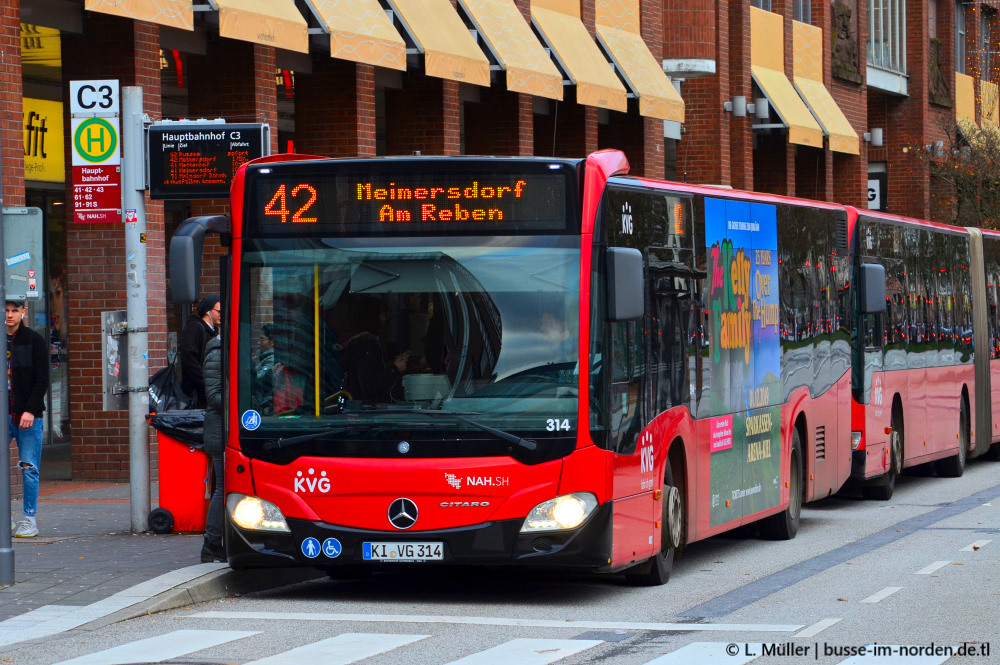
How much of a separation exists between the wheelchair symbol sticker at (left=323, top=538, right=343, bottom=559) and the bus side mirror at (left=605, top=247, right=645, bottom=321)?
81.9 inches

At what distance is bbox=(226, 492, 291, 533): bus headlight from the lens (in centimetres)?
1043

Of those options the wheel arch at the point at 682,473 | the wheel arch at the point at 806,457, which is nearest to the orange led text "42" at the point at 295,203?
the wheel arch at the point at 682,473

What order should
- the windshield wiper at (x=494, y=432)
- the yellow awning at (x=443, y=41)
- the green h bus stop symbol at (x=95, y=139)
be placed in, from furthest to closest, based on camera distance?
the yellow awning at (x=443, y=41)
the green h bus stop symbol at (x=95, y=139)
the windshield wiper at (x=494, y=432)

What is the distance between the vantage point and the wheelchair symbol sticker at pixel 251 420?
412 inches

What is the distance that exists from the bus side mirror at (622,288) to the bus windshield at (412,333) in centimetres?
20

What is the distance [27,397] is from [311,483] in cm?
363

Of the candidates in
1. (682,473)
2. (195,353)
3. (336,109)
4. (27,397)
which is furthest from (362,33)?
(682,473)

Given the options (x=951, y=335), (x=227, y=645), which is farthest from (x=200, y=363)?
(x=951, y=335)

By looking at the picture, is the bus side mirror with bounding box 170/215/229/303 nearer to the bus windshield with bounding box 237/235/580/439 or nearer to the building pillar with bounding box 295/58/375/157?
the bus windshield with bounding box 237/235/580/439

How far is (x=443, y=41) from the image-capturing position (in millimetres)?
22609

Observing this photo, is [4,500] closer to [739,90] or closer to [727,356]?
[727,356]

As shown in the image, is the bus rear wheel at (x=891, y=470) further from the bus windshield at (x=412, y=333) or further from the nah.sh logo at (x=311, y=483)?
the nah.sh logo at (x=311, y=483)

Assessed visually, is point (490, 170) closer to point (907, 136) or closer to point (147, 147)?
point (147, 147)

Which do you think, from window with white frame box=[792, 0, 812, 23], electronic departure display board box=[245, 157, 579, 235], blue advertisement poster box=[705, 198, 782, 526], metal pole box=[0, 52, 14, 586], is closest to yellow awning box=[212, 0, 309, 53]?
blue advertisement poster box=[705, 198, 782, 526]
